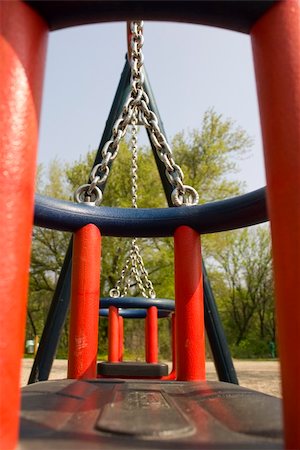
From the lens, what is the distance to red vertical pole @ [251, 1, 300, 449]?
0.87 m

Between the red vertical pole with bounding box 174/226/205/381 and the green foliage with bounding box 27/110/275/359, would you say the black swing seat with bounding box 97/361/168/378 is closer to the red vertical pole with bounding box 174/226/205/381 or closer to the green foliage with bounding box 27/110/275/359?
the red vertical pole with bounding box 174/226/205/381

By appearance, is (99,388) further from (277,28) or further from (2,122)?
(277,28)

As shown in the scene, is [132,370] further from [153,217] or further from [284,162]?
[284,162]

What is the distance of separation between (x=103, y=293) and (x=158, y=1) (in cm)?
1374

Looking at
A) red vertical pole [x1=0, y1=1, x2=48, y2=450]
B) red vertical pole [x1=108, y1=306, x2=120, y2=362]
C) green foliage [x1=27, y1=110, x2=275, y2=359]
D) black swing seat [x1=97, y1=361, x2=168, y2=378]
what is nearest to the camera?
red vertical pole [x1=0, y1=1, x2=48, y2=450]

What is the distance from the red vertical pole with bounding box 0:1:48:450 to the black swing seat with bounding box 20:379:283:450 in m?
0.15

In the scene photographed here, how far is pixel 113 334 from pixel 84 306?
3.86m

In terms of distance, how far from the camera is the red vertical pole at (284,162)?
873mm

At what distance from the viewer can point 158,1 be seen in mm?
1069

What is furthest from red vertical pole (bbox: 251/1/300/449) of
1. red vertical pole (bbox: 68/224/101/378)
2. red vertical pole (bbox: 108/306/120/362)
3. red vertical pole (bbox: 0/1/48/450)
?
red vertical pole (bbox: 108/306/120/362)

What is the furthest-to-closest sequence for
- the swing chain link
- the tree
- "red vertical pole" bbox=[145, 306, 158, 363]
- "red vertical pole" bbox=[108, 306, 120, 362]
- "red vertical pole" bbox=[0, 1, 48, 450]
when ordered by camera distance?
the tree, "red vertical pole" bbox=[145, 306, 158, 363], "red vertical pole" bbox=[108, 306, 120, 362], the swing chain link, "red vertical pole" bbox=[0, 1, 48, 450]

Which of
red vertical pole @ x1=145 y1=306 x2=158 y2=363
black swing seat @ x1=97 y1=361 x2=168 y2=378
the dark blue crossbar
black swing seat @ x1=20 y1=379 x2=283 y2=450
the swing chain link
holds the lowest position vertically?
black swing seat @ x1=97 y1=361 x2=168 y2=378

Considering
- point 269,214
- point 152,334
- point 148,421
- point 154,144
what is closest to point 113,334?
point 152,334

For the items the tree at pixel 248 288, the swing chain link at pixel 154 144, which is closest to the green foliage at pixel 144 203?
the tree at pixel 248 288
